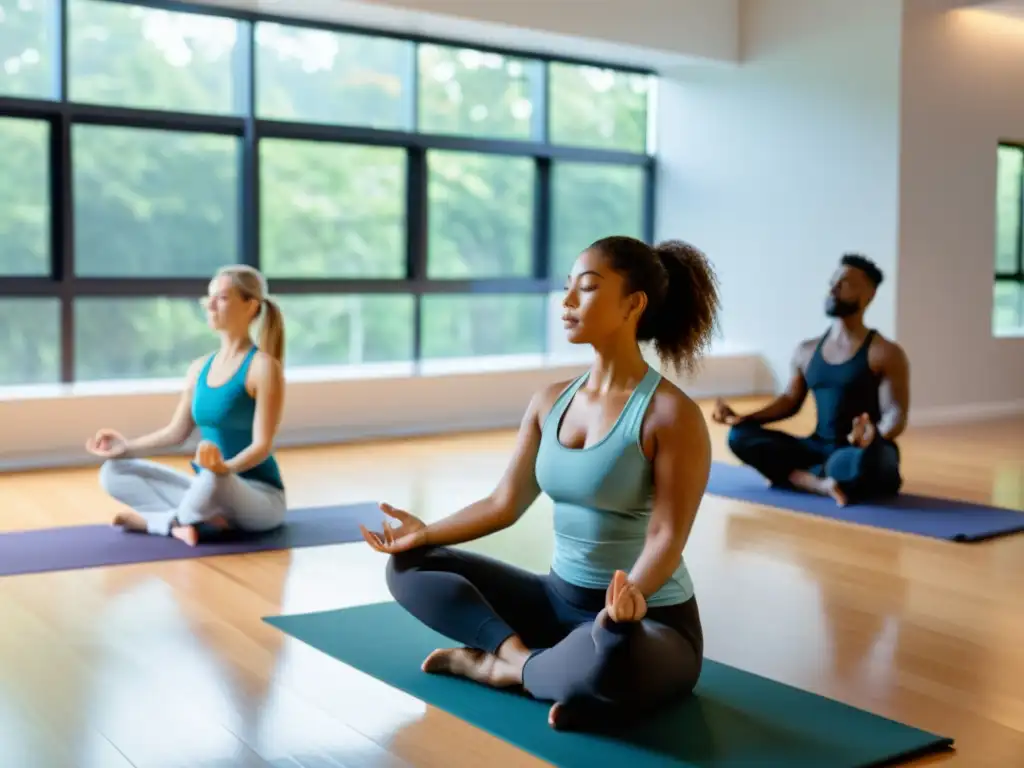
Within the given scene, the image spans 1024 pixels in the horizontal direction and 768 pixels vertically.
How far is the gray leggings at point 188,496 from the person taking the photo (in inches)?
156

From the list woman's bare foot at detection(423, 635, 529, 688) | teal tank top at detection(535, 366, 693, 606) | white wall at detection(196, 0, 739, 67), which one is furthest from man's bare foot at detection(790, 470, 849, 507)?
white wall at detection(196, 0, 739, 67)

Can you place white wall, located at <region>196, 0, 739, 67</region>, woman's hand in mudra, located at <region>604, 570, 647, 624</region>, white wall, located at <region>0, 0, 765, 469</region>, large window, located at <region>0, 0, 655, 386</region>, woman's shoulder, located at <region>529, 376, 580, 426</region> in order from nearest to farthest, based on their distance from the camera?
1. woman's hand in mudra, located at <region>604, 570, 647, 624</region>
2. woman's shoulder, located at <region>529, 376, 580, 426</region>
3. white wall, located at <region>0, 0, 765, 469</region>
4. large window, located at <region>0, 0, 655, 386</region>
5. white wall, located at <region>196, 0, 739, 67</region>

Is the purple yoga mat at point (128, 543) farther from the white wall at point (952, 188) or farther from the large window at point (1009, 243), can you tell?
the large window at point (1009, 243)

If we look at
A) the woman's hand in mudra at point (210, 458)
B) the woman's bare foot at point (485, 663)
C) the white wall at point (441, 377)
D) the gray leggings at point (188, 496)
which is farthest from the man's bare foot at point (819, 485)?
the woman's bare foot at point (485, 663)

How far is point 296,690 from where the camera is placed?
2.59 metres

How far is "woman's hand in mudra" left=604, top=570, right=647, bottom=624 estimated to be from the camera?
216 cm

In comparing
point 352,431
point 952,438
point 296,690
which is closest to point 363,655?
point 296,690

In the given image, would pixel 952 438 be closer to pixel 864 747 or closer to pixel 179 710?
pixel 864 747

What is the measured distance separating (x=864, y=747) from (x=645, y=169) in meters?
6.81

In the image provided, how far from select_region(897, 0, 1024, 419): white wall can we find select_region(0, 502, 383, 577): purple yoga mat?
4.15 m

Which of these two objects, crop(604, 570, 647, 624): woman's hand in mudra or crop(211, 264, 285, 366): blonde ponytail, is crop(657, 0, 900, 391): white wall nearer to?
crop(211, 264, 285, 366): blonde ponytail

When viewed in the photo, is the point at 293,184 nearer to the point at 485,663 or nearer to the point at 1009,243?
the point at 1009,243

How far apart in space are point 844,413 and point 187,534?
2470mm

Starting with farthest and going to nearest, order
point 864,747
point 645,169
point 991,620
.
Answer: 1. point 645,169
2. point 991,620
3. point 864,747
